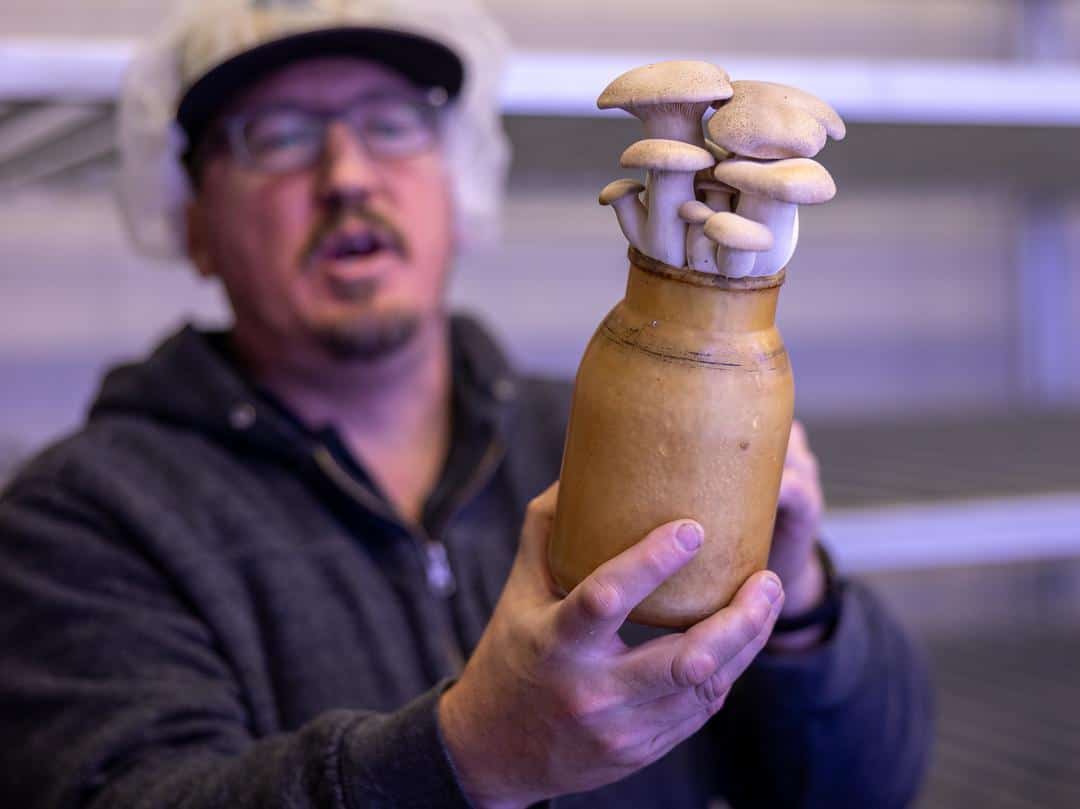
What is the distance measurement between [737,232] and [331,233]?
1.64 ft

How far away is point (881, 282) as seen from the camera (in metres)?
1.74

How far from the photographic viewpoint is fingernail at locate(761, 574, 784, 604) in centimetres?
45

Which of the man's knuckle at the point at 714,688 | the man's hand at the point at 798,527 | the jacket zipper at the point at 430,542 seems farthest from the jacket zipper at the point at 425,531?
the man's knuckle at the point at 714,688

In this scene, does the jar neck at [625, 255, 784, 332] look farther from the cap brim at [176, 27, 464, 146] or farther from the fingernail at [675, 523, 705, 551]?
the cap brim at [176, 27, 464, 146]

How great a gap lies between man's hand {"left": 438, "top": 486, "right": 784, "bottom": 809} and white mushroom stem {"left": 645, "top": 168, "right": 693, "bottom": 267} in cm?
10

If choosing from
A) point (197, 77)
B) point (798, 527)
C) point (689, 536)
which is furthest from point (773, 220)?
point (197, 77)

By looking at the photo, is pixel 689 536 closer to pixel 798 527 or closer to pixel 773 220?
pixel 773 220

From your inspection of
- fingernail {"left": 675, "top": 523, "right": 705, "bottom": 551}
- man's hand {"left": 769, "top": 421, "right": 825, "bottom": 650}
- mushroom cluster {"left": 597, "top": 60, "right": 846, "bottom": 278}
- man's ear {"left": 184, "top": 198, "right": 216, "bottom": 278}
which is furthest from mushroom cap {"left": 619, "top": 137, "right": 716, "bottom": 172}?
man's ear {"left": 184, "top": 198, "right": 216, "bottom": 278}

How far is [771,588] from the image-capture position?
17.9 inches

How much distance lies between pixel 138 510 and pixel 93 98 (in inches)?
12.5

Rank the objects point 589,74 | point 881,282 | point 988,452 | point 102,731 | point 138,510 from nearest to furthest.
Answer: point 102,731 < point 138,510 < point 589,74 < point 988,452 < point 881,282

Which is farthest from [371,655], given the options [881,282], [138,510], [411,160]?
[881,282]

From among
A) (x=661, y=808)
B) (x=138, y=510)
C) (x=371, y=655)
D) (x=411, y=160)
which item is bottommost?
(x=661, y=808)

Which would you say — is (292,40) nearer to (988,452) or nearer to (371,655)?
(371,655)
